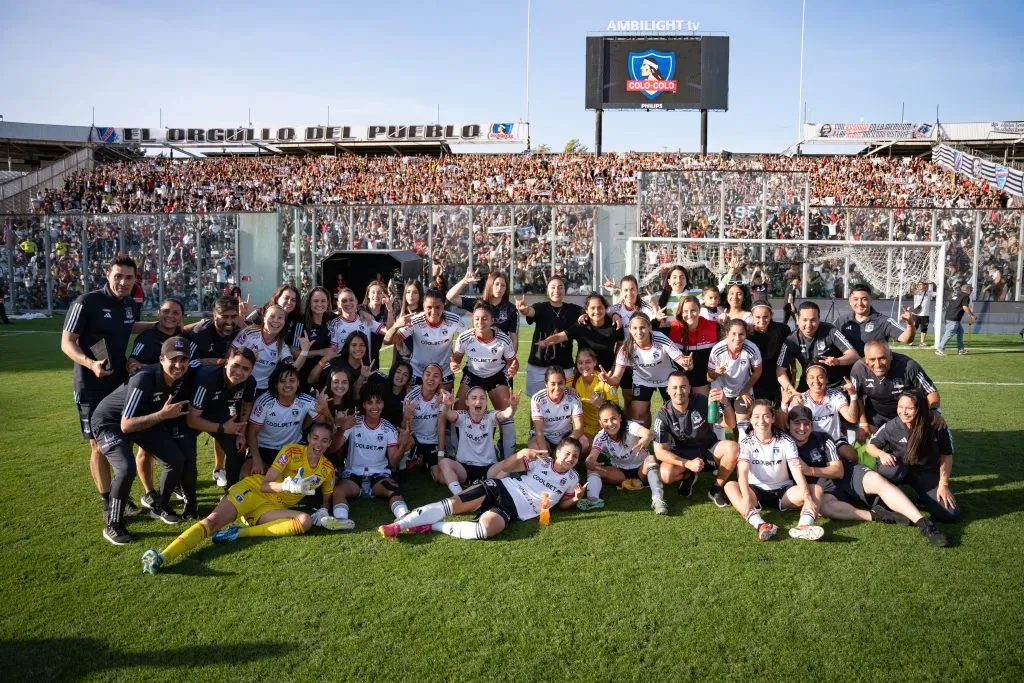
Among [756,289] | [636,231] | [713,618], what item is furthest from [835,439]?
[636,231]

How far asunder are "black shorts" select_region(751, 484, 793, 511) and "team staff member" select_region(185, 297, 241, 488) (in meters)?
4.61

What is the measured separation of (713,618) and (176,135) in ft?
136

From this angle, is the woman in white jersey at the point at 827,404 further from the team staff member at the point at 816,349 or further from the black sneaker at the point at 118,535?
the black sneaker at the point at 118,535

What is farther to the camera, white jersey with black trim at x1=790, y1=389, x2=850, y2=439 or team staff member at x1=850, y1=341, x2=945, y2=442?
white jersey with black trim at x1=790, y1=389, x2=850, y2=439

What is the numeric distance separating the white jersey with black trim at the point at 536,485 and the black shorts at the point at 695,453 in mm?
971

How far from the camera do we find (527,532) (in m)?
5.35

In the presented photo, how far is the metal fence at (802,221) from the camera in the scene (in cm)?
1905

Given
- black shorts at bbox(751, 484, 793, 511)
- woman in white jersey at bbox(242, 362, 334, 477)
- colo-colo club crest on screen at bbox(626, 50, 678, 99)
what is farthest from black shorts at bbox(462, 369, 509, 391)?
colo-colo club crest on screen at bbox(626, 50, 678, 99)

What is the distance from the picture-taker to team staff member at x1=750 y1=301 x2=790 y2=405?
23.0ft

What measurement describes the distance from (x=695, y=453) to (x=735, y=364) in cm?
110

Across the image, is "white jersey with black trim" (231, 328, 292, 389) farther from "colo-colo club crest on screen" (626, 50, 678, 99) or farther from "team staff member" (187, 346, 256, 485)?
"colo-colo club crest on screen" (626, 50, 678, 99)

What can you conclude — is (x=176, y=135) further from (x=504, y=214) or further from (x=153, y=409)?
(x=153, y=409)

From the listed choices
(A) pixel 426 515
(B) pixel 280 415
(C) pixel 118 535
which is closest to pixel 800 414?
(A) pixel 426 515

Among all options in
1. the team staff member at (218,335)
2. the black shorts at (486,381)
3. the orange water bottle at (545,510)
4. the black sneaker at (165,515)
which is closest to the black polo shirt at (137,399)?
the black sneaker at (165,515)
